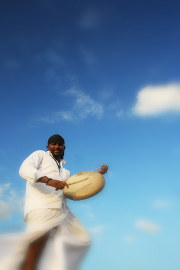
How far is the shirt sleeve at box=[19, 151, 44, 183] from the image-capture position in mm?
4438

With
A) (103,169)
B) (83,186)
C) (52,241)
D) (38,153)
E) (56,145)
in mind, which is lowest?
(52,241)

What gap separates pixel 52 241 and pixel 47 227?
0.69ft

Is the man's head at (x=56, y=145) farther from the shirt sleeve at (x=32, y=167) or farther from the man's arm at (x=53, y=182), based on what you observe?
the man's arm at (x=53, y=182)

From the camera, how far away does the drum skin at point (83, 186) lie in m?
4.58

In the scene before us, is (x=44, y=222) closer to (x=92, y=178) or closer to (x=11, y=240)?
(x=11, y=240)

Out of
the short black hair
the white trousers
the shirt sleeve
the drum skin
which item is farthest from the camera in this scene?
the short black hair

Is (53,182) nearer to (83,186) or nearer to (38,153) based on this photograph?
(83,186)

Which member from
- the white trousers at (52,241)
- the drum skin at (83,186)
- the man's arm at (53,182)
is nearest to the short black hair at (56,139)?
the drum skin at (83,186)

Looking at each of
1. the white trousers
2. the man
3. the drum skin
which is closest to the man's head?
the man

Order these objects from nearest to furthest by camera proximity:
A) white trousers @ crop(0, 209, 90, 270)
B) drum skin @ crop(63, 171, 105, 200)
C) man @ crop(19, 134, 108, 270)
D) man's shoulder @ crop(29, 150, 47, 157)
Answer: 1. white trousers @ crop(0, 209, 90, 270)
2. man @ crop(19, 134, 108, 270)
3. drum skin @ crop(63, 171, 105, 200)
4. man's shoulder @ crop(29, 150, 47, 157)

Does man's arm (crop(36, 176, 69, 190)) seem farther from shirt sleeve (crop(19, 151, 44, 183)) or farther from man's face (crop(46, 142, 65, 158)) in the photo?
man's face (crop(46, 142, 65, 158))

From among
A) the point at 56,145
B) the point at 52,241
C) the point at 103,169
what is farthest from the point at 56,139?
the point at 52,241

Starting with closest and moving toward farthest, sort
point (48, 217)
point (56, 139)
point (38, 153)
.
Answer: point (48, 217) → point (38, 153) → point (56, 139)

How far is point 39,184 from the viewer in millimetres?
4656
